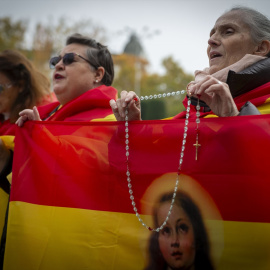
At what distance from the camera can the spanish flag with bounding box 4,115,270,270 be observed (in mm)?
1789

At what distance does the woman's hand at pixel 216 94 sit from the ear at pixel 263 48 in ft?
2.33

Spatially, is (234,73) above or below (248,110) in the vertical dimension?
above

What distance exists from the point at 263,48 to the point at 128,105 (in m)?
0.99

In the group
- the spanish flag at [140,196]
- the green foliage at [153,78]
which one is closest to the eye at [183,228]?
the spanish flag at [140,196]

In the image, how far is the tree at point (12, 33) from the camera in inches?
654

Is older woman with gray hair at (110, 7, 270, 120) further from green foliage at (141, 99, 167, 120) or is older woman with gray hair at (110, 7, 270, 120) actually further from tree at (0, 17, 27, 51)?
tree at (0, 17, 27, 51)

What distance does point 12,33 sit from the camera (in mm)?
16906

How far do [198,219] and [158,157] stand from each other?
0.38 m

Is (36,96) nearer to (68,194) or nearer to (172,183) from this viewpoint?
(68,194)

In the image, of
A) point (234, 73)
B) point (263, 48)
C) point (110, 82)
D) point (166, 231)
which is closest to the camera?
point (166, 231)

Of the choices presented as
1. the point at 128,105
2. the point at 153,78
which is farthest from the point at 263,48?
the point at 153,78

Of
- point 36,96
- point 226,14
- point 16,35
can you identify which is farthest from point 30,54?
point 226,14

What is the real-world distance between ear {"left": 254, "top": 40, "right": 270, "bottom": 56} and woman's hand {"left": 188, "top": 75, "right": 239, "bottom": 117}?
0.71 metres

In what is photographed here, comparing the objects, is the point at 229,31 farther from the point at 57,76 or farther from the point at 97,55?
the point at 57,76
